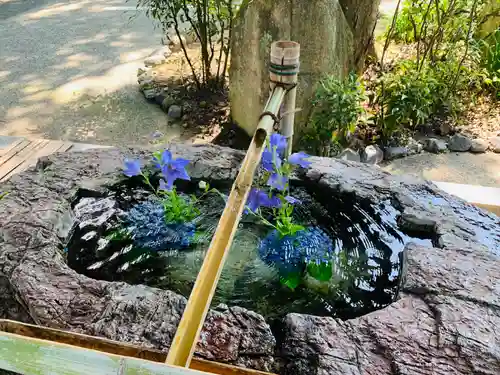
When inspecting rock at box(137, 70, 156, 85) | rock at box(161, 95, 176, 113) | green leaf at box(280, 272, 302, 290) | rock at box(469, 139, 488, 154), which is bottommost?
rock at box(469, 139, 488, 154)

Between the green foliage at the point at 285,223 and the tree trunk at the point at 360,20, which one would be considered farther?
the tree trunk at the point at 360,20

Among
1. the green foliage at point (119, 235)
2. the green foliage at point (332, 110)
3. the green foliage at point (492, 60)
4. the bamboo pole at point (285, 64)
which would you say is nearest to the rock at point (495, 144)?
the green foliage at point (492, 60)

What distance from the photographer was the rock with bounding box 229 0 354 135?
3758 mm

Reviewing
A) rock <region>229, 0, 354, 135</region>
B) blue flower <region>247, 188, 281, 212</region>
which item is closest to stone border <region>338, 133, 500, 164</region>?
rock <region>229, 0, 354, 135</region>

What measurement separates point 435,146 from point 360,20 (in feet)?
4.58

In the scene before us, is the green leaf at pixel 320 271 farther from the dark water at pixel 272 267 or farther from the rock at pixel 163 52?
the rock at pixel 163 52

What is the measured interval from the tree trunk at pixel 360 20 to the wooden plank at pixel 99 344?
384 centimetres

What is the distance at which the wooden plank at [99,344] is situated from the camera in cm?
129

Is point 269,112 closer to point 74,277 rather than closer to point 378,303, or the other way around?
point 378,303

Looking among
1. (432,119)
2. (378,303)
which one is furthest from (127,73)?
(378,303)

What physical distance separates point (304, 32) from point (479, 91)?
275 cm

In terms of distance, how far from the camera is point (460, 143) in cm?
464

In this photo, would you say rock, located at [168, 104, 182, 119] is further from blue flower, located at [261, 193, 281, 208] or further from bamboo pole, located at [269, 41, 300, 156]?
blue flower, located at [261, 193, 281, 208]

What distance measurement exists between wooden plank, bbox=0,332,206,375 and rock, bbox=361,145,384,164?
12.2 feet
